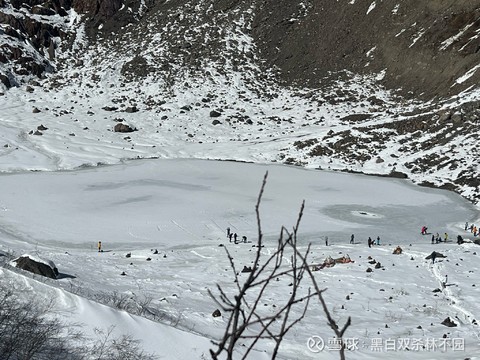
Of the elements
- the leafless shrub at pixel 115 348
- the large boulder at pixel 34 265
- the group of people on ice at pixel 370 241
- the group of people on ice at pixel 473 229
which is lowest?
the leafless shrub at pixel 115 348

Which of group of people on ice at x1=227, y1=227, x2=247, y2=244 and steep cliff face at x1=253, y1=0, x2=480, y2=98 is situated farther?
steep cliff face at x1=253, y1=0, x2=480, y2=98

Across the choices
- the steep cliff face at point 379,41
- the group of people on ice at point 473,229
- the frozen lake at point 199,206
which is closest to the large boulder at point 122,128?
the frozen lake at point 199,206

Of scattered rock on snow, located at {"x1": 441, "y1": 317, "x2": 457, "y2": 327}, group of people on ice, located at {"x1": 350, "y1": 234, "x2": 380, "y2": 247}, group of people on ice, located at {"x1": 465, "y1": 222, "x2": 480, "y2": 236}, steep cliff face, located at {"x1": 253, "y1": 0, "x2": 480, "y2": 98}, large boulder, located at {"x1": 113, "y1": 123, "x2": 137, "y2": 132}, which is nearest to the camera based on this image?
scattered rock on snow, located at {"x1": 441, "y1": 317, "x2": 457, "y2": 327}

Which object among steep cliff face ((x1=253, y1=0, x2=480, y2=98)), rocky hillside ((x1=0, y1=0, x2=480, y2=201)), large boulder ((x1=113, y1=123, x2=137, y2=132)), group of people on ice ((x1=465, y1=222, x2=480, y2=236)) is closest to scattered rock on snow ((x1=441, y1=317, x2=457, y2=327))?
group of people on ice ((x1=465, y1=222, x2=480, y2=236))

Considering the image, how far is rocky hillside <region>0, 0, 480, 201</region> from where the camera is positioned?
137 feet

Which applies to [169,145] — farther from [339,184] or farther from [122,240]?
[122,240]

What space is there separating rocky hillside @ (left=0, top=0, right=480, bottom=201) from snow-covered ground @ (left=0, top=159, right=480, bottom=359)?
602 cm

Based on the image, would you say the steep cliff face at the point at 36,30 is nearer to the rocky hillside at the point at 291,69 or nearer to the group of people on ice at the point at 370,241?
the rocky hillside at the point at 291,69

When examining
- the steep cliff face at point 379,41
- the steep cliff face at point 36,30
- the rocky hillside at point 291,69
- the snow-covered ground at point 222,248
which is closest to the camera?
the snow-covered ground at point 222,248

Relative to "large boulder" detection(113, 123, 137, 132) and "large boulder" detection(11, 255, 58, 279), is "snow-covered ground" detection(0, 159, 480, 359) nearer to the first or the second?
"large boulder" detection(11, 255, 58, 279)

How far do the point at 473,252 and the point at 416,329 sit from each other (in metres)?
10.7

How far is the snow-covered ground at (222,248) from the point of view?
10289 mm

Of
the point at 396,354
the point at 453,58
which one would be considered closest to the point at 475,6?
the point at 453,58

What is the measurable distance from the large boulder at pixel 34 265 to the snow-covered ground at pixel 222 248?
1.51 ft
